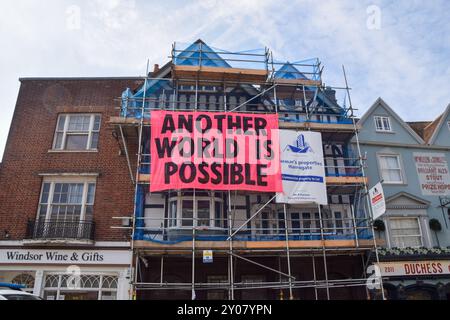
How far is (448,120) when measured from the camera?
19.7 metres

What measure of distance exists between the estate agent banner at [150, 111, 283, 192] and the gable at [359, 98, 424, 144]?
20.3 feet

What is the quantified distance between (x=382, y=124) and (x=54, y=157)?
16.2m

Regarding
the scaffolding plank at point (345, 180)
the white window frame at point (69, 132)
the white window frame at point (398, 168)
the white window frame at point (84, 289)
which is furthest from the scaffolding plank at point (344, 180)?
the white window frame at point (69, 132)

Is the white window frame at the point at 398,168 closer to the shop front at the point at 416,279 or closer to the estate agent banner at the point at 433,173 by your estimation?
the estate agent banner at the point at 433,173

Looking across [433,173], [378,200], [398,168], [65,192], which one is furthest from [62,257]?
[433,173]

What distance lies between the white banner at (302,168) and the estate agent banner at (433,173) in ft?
21.7

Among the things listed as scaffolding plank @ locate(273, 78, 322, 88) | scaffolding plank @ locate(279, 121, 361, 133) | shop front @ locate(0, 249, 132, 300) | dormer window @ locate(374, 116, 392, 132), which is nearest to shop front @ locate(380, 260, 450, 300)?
scaffolding plank @ locate(279, 121, 361, 133)

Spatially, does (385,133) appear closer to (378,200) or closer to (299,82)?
(299,82)

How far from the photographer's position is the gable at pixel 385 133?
18.5 meters

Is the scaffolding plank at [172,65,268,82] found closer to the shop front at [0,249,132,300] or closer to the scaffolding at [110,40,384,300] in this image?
the scaffolding at [110,40,384,300]

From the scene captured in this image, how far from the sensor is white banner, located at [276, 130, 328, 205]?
46.2 ft

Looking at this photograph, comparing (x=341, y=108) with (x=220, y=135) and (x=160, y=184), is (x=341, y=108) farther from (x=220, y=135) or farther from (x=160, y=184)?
(x=160, y=184)

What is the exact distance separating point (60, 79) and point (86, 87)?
1379mm
